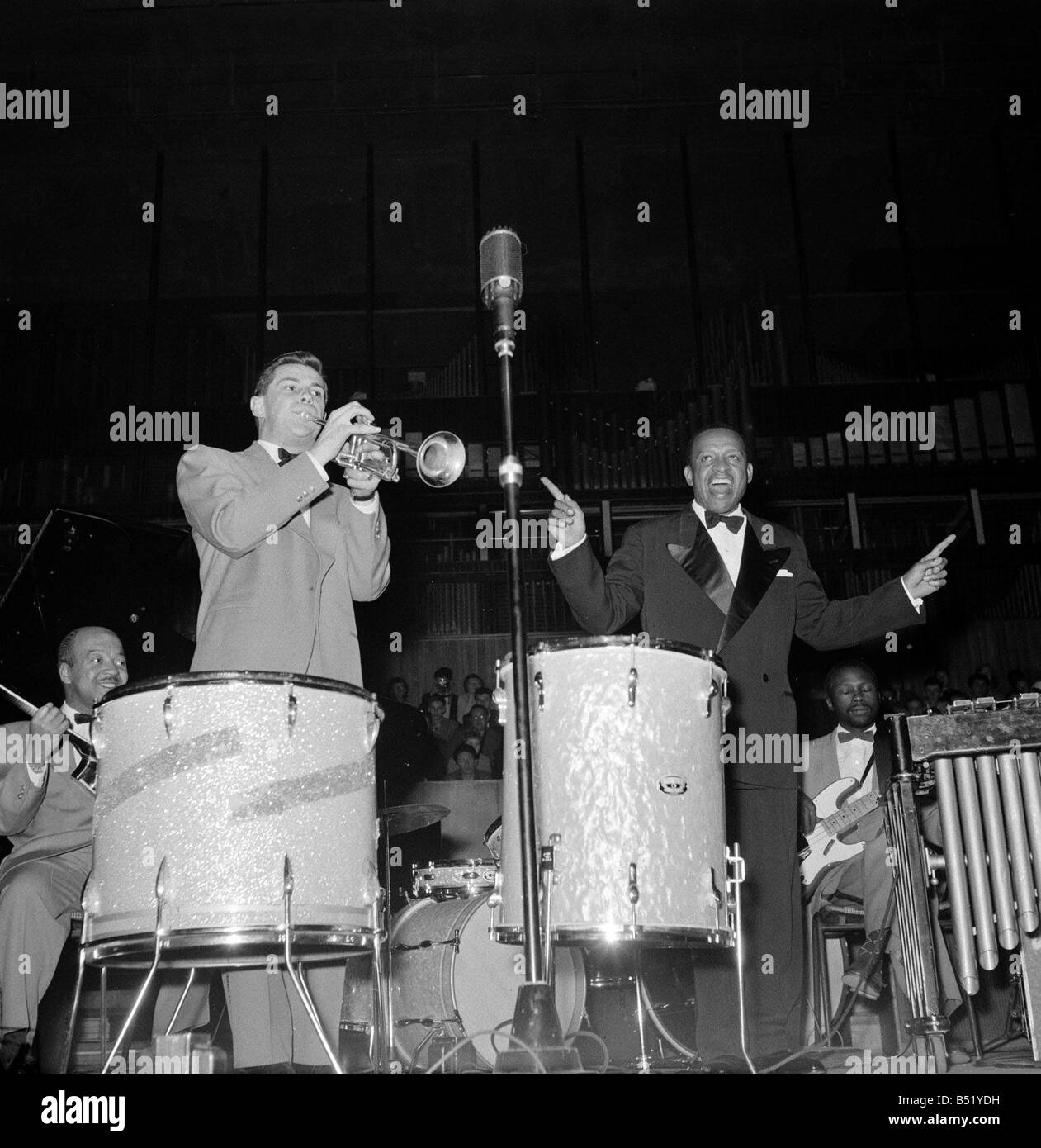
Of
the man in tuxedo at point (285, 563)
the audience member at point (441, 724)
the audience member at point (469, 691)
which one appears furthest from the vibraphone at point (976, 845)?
the audience member at point (469, 691)

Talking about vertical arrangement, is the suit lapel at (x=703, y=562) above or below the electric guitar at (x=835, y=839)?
above

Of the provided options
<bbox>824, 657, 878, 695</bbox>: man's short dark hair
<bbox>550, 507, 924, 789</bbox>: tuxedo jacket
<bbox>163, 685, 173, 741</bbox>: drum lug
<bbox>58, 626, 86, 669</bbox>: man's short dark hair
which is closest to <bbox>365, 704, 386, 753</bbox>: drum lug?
<bbox>163, 685, 173, 741</bbox>: drum lug

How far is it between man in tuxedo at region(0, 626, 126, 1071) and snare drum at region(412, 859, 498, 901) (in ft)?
3.59

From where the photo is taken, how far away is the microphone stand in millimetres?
2080

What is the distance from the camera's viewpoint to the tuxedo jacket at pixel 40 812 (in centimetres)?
342

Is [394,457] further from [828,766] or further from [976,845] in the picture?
[828,766]

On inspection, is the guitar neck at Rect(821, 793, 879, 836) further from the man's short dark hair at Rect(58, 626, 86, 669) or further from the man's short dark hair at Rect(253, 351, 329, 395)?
the man's short dark hair at Rect(58, 626, 86, 669)

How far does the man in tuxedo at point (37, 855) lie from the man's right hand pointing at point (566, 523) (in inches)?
60.9

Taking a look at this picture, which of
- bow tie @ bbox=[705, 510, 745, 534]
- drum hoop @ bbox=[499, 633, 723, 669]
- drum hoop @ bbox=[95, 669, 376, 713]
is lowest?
drum hoop @ bbox=[95, 669, 376, 713]

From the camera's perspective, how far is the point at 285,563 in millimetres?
2863

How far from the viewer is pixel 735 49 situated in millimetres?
7297

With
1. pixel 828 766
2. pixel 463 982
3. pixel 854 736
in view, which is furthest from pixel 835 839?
pixel 463 982

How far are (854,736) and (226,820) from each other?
3203mm

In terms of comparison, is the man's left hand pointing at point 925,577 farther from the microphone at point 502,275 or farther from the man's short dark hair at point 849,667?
the man's short dark hair at point 849,667
